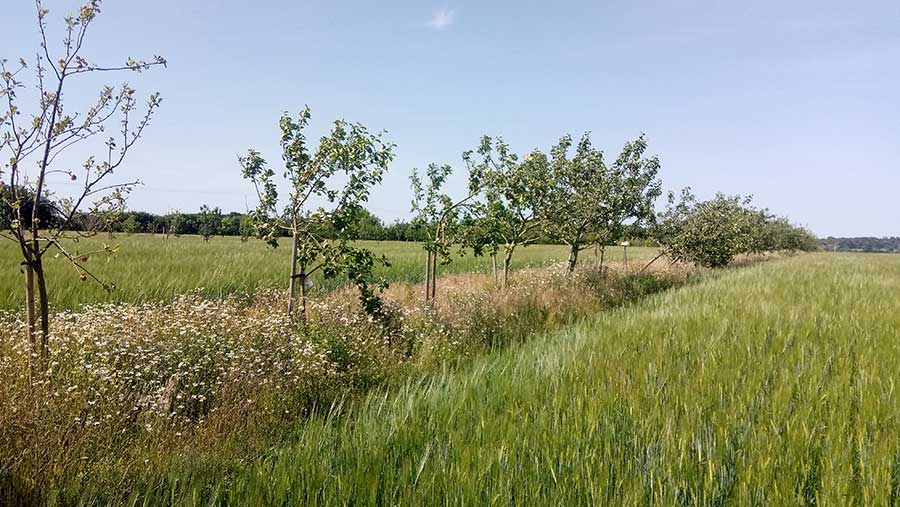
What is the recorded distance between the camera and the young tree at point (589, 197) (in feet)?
42.5

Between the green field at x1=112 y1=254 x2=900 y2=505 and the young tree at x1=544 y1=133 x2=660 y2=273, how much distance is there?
8.50 m

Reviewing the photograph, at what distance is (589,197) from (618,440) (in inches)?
462

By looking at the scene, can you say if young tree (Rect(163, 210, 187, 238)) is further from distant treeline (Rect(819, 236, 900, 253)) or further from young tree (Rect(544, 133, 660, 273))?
distant treeline (Rect(819, 236, 900, 253))

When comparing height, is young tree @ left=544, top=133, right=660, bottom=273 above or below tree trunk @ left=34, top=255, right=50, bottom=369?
above

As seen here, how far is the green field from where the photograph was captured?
209 centimetres

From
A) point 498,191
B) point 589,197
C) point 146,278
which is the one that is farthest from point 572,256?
point 146,278

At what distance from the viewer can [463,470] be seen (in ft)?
7.32

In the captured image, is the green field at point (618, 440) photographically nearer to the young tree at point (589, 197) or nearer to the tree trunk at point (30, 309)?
the tree trunk at point (30, 309)

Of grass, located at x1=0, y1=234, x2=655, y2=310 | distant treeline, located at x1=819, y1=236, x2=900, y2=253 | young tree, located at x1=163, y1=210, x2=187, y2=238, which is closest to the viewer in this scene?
grass, located at x1=0, y1=234, x2=655, y2=310

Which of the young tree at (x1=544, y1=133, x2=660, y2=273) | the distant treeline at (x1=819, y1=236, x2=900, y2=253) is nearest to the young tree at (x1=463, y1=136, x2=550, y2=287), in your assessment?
the young tree at (x1=544, y1=133, x2=660, y2=273)

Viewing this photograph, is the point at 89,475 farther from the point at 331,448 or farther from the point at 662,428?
the point at 662,428

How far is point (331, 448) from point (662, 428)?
2.09 m

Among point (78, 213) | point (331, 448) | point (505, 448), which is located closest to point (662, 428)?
point (505, 448)

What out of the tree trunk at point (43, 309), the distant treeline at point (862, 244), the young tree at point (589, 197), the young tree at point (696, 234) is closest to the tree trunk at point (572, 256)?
the young tree at point (589, 197)
